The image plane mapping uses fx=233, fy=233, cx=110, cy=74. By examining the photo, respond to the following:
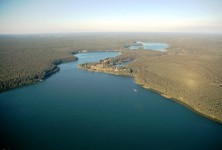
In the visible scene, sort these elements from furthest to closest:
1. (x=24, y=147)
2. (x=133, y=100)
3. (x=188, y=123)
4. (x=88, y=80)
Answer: (x=88, y=80), (x=133, y=100), (x=188, y=123), (x=24, y=147)

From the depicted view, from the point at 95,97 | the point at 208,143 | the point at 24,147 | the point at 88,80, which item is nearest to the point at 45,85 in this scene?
the point at 88,80

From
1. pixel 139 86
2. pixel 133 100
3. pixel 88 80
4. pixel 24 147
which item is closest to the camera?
pixel 24 147

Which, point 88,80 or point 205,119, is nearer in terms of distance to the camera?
point 205,119

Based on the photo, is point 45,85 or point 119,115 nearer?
point 119,115

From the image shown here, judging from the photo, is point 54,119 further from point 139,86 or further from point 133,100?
point 139,86

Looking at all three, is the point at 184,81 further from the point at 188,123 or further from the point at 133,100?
the point at 188,123

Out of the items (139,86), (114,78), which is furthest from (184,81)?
(114,78)
